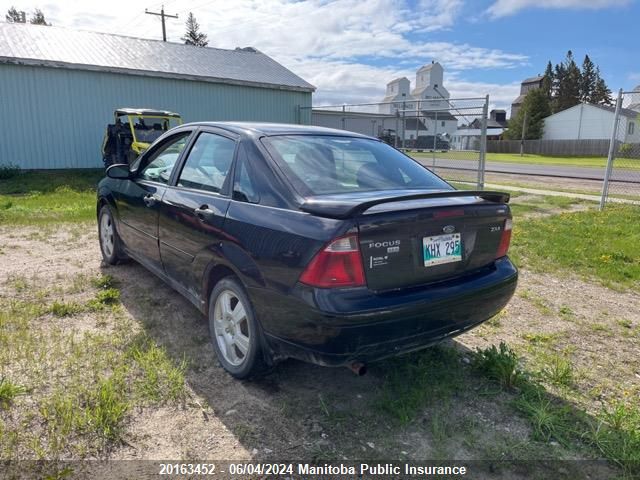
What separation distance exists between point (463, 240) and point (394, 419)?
114cm

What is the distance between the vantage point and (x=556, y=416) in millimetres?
2689

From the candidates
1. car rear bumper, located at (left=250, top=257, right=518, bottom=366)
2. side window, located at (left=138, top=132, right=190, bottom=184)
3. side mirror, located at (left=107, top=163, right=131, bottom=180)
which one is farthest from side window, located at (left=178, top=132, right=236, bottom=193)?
Result: side mirror, located at (left=107, top=163, right=131, bottom=180)

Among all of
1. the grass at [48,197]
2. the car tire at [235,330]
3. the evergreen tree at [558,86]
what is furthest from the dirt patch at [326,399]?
the evergreen tree at [558,86]

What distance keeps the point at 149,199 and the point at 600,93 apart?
8418cm

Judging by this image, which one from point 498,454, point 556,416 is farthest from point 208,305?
point 556,416

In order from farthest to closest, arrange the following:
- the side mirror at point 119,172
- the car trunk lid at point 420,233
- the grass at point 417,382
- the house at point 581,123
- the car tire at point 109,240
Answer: the house at point 581,123
the car tire at point 109,240
the side mirror at point 119,172
the grass at point 417,382
the car trunk lid at point 420,233

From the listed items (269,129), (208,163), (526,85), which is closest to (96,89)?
(208,163)

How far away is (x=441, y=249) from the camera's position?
8.73 feet

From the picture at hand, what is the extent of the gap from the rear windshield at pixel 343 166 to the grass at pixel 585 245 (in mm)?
3119

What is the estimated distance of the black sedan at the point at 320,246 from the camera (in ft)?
7.75

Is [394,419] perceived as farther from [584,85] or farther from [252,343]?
[584,85]

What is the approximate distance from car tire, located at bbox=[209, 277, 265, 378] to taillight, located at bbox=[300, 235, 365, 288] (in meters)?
0.61

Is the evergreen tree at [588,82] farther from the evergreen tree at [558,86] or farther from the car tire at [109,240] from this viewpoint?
the car tire at [109,240]

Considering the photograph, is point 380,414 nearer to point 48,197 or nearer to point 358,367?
point 358,367
